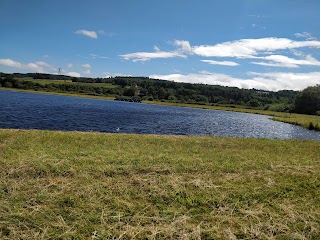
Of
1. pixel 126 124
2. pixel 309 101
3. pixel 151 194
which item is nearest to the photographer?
pixel 151 194

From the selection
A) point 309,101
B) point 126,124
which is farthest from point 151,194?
point 309,101

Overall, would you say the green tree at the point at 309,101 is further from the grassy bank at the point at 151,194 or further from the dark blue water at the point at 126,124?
the grassy bank at the point at 151,194

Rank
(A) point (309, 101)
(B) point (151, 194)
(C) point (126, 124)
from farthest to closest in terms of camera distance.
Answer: (A) point (309, 101) < (C) point (126, 124) < (B) point (151, 194)

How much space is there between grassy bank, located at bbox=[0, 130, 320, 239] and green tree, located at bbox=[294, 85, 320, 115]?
428 ft

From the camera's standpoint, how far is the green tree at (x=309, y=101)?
13225 centimetres

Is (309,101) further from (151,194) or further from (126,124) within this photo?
(151,194)

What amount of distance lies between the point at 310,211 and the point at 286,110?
160299 millimetres

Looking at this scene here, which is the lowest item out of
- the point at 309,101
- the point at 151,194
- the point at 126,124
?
the point at 126,124

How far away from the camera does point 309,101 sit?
441 feet

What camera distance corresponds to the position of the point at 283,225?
25.6 feet

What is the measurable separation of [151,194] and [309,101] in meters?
141

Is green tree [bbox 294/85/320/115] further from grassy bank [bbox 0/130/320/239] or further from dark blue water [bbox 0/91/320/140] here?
grassy bank [bbox 0/130/320/239]

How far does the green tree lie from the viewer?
434ft

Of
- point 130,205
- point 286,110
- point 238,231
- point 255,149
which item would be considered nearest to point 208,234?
point 238,231
